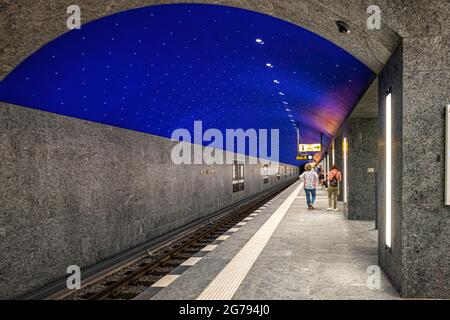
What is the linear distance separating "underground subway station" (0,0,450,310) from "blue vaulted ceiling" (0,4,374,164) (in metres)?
0.04

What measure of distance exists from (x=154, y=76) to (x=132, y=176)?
248cm

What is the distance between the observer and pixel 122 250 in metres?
9.04

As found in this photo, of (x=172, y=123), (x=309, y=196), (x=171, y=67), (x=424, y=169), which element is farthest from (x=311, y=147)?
(x=424, y=169)

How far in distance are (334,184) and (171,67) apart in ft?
28.4

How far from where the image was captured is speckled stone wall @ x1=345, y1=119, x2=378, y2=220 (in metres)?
12.4

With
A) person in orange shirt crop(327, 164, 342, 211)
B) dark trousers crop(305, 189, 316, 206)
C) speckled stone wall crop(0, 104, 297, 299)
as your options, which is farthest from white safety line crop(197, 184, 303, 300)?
dark trousers crop(305, 189, 316, 206)

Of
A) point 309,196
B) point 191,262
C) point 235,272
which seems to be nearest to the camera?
point 235,272

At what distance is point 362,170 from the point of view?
12508 mm

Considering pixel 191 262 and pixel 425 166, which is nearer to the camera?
pixel 425 166

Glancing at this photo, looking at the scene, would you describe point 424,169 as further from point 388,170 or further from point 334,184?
point 334,184

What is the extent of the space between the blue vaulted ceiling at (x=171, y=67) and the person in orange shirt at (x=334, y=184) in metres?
3.32

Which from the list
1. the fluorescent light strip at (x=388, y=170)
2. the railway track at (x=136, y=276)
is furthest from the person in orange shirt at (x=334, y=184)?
the fluorescent light strip at (x=388, y=170)

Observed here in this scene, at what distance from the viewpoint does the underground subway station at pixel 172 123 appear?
15.5 ft
